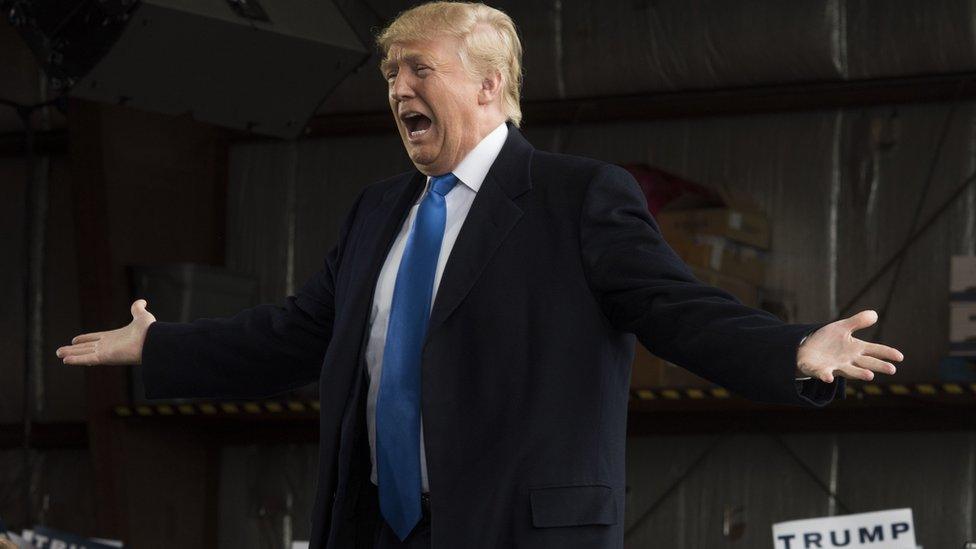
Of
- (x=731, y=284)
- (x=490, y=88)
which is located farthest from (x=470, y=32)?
→ (x=731, y=284)

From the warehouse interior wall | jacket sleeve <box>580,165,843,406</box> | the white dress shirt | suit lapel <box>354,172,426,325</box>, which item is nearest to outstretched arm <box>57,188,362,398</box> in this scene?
suit lapel <box>354,172,426,325</box>

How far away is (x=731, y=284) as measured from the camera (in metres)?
6.77

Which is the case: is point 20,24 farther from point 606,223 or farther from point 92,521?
point 606,223

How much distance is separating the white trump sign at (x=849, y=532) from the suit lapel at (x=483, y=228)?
8.40 feet

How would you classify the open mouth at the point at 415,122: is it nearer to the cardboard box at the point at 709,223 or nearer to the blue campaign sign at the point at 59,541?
the blue campaign sign at the point at 59,541

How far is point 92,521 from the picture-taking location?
339 inches

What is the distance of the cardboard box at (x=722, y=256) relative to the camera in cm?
664

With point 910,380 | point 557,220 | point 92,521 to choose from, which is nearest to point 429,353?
point 557,220

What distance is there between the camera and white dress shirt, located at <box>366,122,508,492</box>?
273 cm

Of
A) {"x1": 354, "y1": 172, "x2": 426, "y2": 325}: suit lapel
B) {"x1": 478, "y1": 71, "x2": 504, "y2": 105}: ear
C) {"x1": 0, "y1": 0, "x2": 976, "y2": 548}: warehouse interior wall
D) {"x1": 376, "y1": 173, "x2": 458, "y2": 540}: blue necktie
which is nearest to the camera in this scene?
{"x1": 376, "y1": 173, "x2": 458, "y2": 540}: blue necktie

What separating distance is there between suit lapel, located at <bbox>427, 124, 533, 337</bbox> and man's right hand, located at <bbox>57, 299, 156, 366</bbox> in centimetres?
82

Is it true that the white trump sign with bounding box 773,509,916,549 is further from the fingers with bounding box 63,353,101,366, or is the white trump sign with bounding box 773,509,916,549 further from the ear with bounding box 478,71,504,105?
the fingers with bounding box 63,353,101,366

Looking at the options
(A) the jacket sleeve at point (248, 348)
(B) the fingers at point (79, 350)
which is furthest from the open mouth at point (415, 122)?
(B) the fingers at point (79, 350)

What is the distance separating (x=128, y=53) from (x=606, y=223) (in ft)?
11.7
